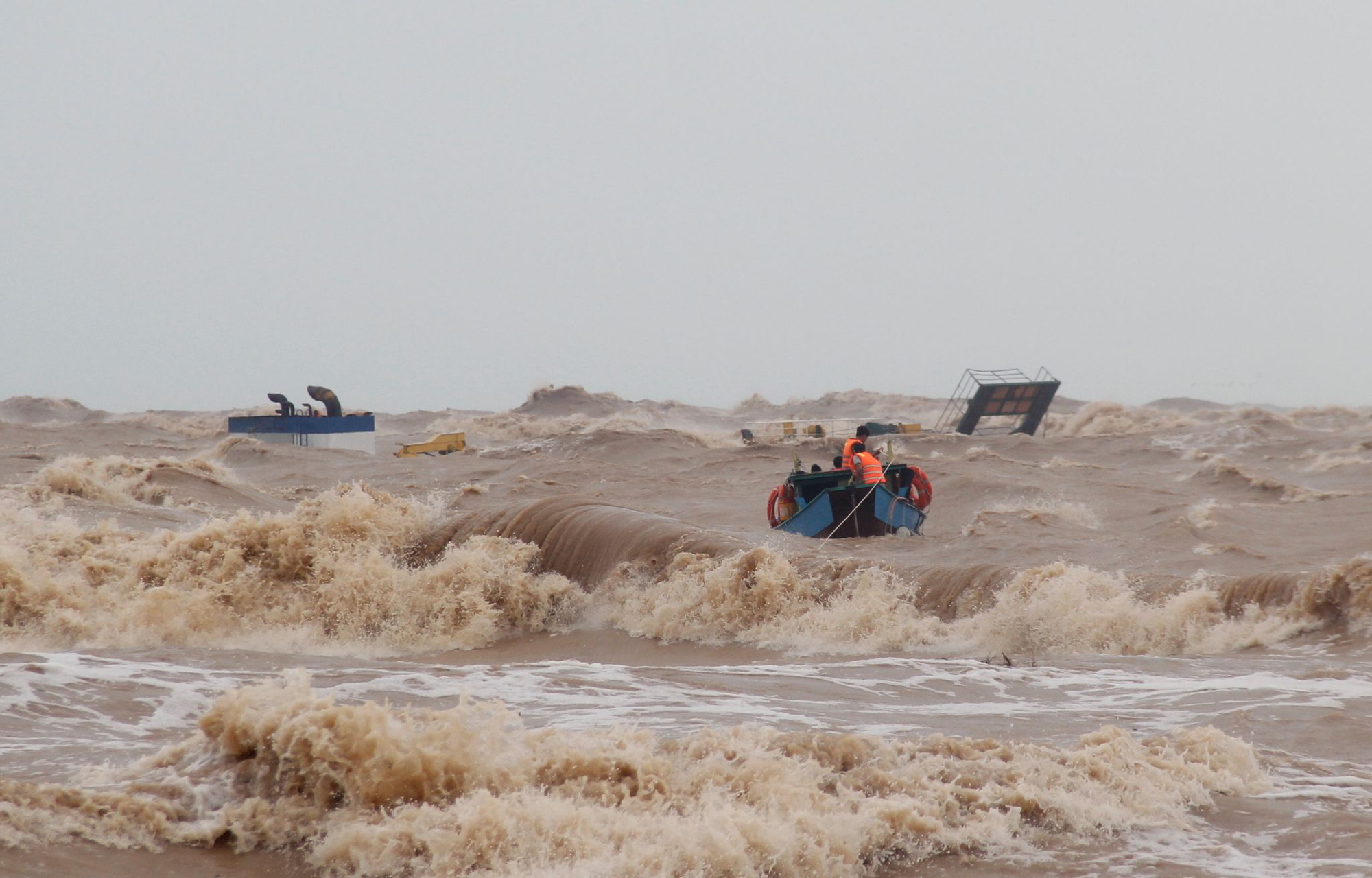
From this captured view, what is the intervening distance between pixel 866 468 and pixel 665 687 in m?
10.4

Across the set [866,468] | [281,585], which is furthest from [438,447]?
[281,585]

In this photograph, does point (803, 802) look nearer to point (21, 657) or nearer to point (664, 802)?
point (664, 802)

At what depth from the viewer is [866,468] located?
1728cm

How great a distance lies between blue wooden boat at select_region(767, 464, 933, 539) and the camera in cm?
1706

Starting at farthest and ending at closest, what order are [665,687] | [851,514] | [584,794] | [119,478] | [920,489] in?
[119,478]
[920,489]
[851,514]
[665,687]
[584,794]

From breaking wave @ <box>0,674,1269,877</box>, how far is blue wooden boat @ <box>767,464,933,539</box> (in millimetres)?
11754

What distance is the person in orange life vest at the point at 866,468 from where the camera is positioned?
56.3ft

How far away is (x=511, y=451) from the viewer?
36.4m

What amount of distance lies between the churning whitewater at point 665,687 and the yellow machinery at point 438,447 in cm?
1303

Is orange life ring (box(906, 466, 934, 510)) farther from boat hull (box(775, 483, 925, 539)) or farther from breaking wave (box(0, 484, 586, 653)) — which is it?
breaking wave (box(0, 484, 586, 653))

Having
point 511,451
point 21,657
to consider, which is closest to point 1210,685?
point 21,657

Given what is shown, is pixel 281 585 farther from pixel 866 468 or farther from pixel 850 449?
pixel 850 449

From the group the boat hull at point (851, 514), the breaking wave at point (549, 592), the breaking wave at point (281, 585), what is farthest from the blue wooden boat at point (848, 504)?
the breaking wave at point (281, 585)

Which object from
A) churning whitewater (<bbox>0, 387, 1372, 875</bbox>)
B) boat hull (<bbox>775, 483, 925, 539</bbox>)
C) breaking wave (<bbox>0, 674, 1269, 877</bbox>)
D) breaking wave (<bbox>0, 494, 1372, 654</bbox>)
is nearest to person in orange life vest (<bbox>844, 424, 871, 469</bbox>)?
boat hull (<bbox>775, 483, 925, 539</bbox>)
